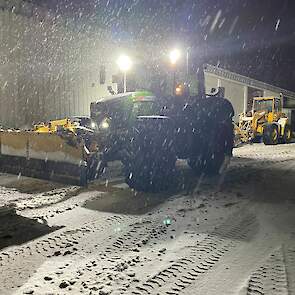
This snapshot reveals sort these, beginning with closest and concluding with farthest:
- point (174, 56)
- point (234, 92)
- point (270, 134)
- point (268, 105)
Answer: point (174, 56)
point (270, 134)
point (268, 105)
point (234, 92)

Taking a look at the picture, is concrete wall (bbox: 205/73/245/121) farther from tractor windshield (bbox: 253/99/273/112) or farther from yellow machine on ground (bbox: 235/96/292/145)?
yellow machine on ground (bbox: 235/96/292/145)

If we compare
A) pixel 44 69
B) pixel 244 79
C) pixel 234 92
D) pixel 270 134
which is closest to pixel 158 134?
pixel 44 69

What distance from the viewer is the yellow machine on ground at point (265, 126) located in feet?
50.0

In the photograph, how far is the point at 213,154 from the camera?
311 inches

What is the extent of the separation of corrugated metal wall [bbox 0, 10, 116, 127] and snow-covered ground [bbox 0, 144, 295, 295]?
216 inches

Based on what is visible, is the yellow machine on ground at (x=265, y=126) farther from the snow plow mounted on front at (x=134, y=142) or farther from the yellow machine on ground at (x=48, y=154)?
the yellow machine on ground at (x=48, y=154)

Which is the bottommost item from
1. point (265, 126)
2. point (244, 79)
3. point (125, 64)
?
point (265, 126)

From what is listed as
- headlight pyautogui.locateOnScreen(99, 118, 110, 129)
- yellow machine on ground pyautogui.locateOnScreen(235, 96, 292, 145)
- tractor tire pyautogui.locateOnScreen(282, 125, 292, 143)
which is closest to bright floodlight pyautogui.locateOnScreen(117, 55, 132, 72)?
headlight pyautogui.locateOnScreen(99, 118, 110, 129)

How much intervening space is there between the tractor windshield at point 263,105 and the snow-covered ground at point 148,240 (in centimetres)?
1055

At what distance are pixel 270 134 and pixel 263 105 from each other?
6.54 ft

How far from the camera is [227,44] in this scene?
92.5 feet

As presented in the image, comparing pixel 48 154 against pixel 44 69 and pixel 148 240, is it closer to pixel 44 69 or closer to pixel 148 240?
pixel 148 240

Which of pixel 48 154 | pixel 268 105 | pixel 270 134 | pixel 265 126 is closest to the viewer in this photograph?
pixel 48 154

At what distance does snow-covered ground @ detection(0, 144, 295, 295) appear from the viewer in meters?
2.90
